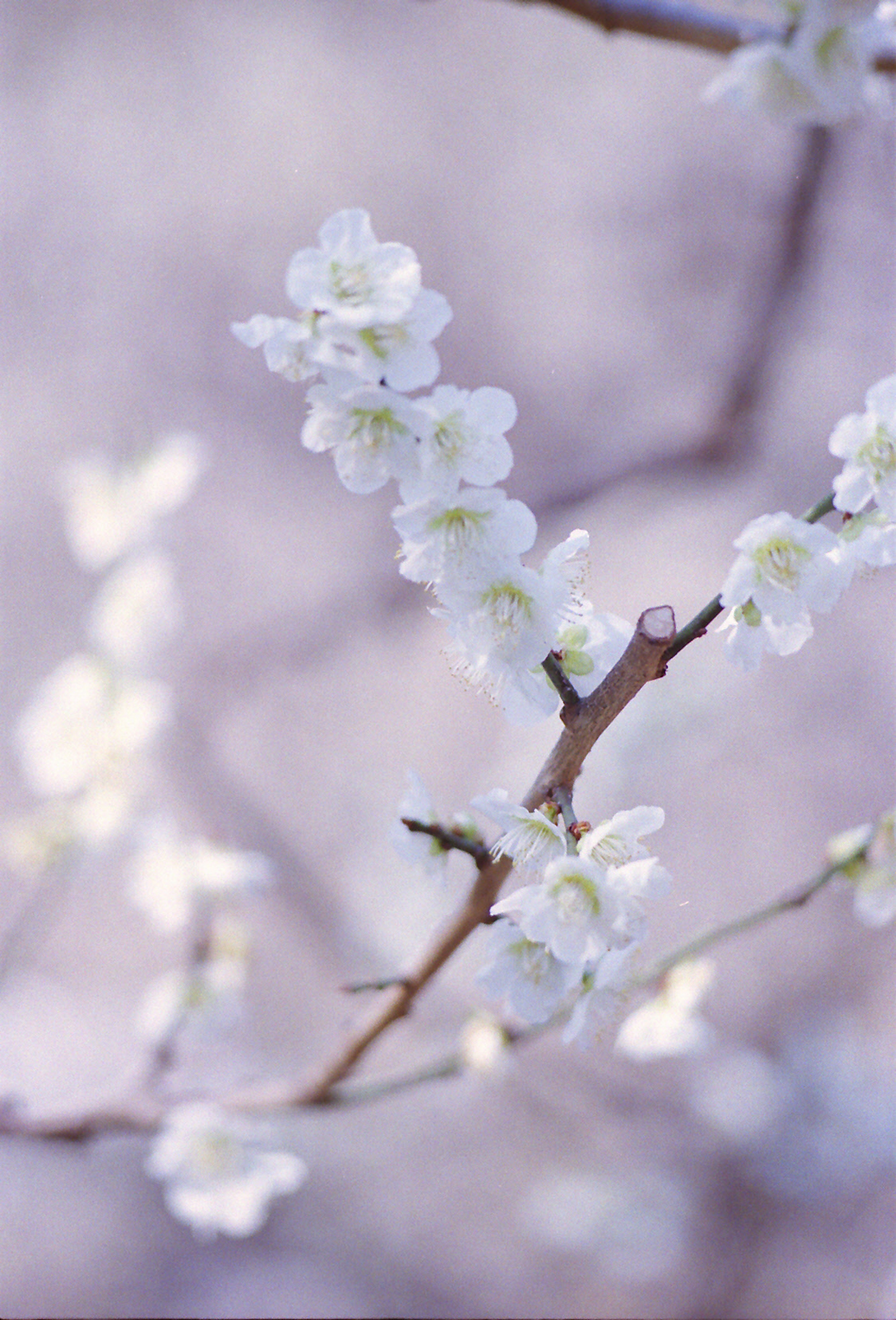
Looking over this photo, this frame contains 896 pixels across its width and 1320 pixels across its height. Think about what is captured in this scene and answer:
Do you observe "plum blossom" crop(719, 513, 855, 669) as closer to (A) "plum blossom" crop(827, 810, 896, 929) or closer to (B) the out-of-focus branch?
(A) "plum blossom" crop(827, 810, 896, 929)

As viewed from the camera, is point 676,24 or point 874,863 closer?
point 874,863

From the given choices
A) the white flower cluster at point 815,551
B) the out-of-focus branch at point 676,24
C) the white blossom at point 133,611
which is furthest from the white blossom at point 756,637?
the white blossom at point 133,611

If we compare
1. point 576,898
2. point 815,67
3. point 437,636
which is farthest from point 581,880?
point 437,636

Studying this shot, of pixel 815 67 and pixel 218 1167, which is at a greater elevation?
pixel 815 67

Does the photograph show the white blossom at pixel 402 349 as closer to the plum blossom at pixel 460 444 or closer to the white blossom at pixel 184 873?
the plum blossom at pixel 460 444

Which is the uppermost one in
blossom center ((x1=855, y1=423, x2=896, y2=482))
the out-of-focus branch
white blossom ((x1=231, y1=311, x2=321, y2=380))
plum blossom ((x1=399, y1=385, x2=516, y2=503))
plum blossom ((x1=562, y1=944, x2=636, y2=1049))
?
the out-of-focus branch

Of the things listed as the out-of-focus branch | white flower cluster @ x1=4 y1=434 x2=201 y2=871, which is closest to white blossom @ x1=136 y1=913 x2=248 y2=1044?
white flower cluster @ x1=4 y1=434 x2=201 y2=871

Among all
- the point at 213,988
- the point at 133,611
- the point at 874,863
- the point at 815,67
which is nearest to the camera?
the point at 874,863

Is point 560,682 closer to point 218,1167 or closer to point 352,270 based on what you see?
point 352,270
